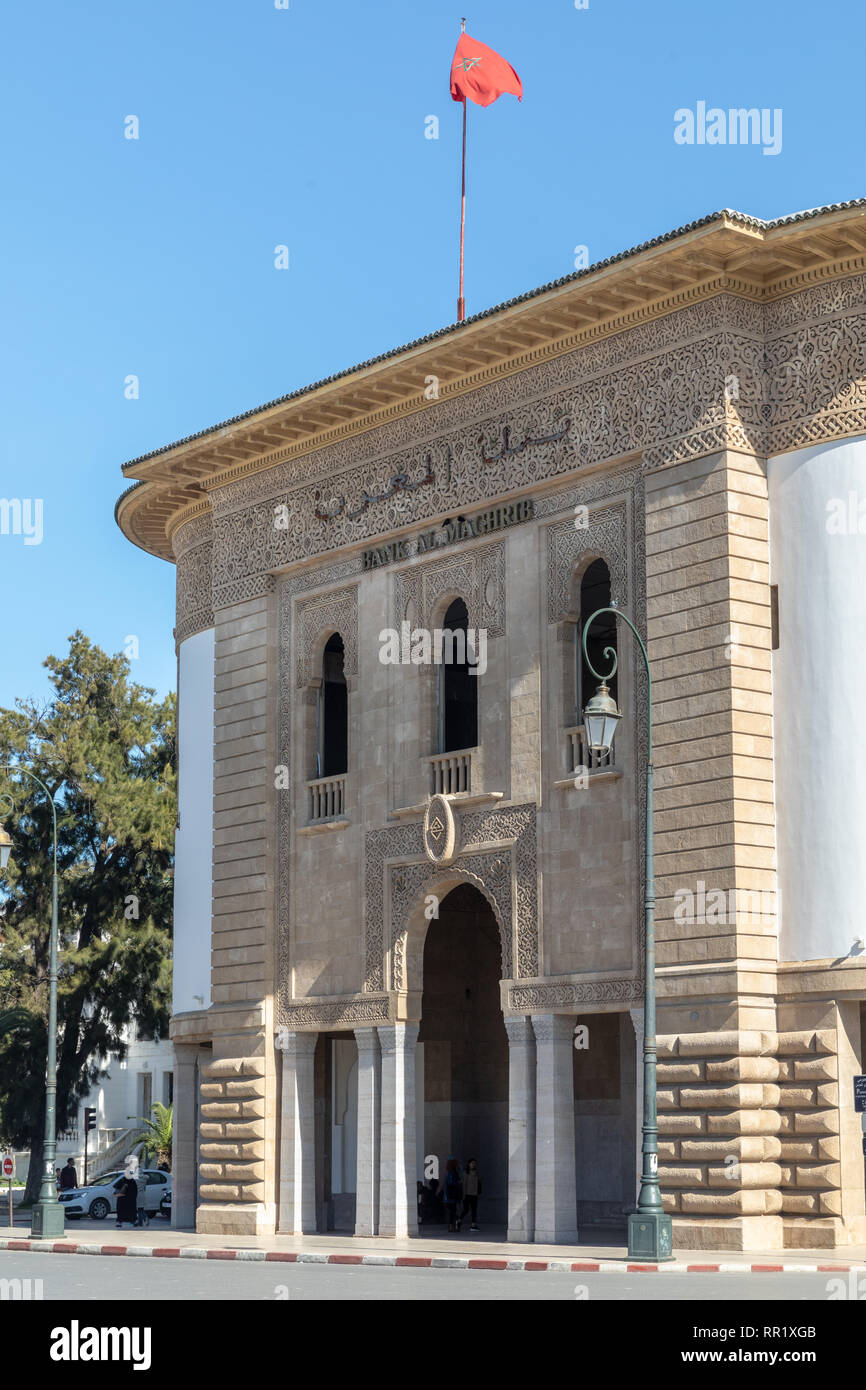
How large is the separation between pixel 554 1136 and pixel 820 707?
6.50m

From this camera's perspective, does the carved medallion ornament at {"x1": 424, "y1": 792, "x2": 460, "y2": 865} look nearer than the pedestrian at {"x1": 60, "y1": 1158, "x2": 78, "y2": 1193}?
Yes

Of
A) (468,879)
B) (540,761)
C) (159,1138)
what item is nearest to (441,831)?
(468,879)

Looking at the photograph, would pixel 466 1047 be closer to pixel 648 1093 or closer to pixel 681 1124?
pixel 681 1124

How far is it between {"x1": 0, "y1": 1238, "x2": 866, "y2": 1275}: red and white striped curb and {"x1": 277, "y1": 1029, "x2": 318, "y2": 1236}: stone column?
2.31 meters

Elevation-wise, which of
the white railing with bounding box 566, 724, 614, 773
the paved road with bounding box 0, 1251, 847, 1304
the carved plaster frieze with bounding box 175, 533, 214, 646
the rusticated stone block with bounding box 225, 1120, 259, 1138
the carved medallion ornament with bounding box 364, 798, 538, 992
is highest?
the carved plaster frieze with bounding box 175, 533, 214, 646

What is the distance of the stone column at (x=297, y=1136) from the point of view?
29.5 m

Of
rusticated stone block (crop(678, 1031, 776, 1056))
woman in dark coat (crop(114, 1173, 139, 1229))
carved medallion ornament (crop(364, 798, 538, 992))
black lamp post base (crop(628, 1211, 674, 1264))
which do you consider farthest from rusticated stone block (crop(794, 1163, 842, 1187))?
woman in dark coat (crop(114, 1173, 139, 1229))

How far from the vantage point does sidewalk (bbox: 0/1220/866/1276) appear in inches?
807

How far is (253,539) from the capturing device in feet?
106

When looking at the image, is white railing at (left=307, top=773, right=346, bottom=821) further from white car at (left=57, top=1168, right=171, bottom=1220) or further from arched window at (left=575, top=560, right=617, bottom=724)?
white car at (left=57, top=1168, right=171, bottom=1220)

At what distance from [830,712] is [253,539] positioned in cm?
1192

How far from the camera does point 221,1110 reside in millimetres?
30828
